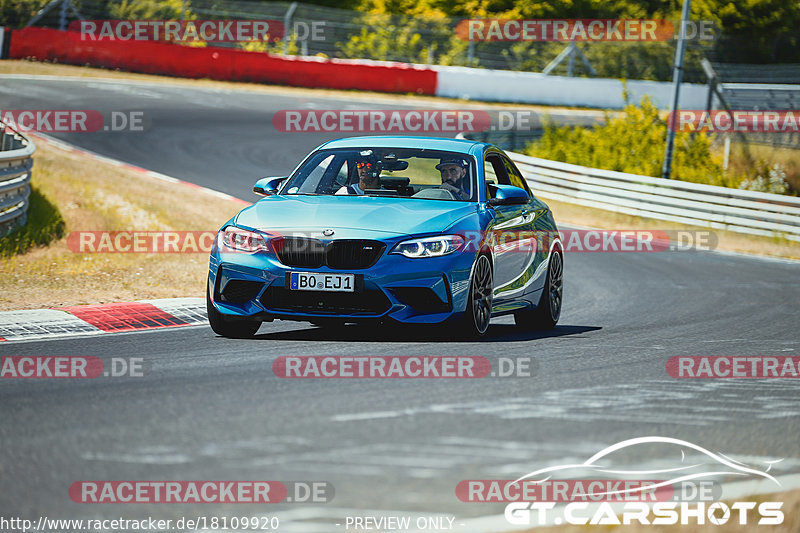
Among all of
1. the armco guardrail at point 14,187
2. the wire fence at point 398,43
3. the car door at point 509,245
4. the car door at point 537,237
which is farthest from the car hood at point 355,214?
the wire fence at point 398,43

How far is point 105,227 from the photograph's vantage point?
55.9 feet

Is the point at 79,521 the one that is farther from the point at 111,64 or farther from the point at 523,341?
the point at 111,64

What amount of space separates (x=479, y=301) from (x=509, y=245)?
92cm

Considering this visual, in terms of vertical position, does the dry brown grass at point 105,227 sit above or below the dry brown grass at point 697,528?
below

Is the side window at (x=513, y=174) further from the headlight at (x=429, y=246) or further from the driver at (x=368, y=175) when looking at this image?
the headlight at (x=429, y=246)

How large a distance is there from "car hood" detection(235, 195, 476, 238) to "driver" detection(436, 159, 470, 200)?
27 centimetres

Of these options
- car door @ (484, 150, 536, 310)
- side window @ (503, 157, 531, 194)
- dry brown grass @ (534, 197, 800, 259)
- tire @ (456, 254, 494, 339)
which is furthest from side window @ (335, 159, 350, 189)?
dry brown grass @ (534, 197, 800, 259)

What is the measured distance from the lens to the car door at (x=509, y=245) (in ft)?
31.0

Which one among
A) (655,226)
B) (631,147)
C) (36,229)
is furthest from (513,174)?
(631,147)

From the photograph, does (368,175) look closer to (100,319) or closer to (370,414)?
(100,319)

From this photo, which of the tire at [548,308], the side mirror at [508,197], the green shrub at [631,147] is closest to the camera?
the side mirror at [508,197]

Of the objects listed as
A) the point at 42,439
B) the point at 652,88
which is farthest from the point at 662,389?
the point at 652,88

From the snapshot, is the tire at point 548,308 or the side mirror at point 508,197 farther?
the tire at point 548,308

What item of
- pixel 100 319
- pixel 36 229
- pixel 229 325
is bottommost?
pixel 36 229
